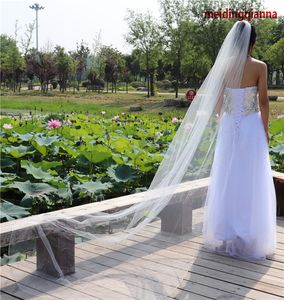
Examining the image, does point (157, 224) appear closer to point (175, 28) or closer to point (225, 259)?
point (225, 259)

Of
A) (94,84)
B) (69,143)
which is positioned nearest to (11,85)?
(94,84)

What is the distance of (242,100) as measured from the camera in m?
3.24

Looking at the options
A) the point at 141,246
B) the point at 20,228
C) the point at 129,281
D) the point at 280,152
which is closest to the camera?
the point at 20,228

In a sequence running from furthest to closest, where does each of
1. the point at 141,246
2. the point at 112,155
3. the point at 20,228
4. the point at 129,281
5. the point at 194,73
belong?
the point at 194,73 → the point at 112,155 → the point at 141,246 → the point at 129,281 → the point at 20,228

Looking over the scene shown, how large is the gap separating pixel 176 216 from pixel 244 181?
51 centimetres

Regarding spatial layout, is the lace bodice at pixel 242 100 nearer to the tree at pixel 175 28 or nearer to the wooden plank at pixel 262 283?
the wooden plank at pixel 262 283

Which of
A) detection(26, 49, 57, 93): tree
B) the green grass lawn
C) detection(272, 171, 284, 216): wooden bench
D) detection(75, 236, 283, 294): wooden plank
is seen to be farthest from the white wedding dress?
detection(26, 49, 57, 93): tree

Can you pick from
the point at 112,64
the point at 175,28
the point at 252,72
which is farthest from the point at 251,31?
the point at 112,64

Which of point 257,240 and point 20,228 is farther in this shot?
point 257,240

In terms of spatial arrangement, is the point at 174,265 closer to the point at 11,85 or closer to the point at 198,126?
the point at 198,126

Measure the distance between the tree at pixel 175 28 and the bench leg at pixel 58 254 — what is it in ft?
72.6

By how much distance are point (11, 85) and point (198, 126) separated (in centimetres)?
3577

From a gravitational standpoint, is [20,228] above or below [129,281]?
above

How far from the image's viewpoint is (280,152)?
5.10m
